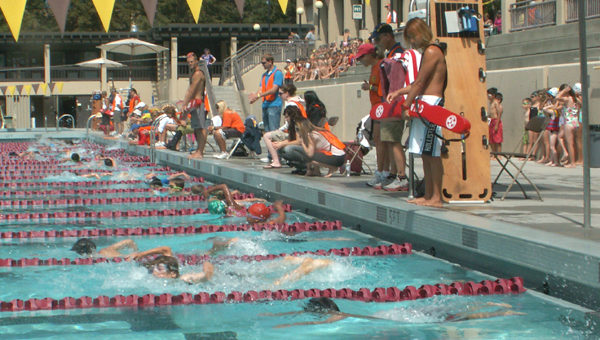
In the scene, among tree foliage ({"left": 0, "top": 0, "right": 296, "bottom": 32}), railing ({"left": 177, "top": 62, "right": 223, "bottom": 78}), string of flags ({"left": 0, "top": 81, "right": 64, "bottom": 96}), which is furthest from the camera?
tree foliage ({"left": 0, "top": 0, "right": 296, "bottom": 32})

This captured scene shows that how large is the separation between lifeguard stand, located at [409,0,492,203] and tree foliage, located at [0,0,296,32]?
45.9 m

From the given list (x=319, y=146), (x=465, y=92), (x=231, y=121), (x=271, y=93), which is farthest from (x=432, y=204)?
(x=231, y=121)

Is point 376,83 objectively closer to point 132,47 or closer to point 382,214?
point 382,214

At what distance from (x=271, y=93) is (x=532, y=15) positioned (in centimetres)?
774

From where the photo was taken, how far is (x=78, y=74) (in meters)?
41.9

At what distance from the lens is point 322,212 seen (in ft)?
25.5

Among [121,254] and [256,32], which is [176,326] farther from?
[256,32]

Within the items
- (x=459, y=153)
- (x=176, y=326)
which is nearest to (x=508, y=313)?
(x=176, y=326)

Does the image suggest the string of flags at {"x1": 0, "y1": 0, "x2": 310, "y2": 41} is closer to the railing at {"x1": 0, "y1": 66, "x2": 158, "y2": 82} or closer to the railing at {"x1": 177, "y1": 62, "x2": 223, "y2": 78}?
the railing at {"x1": 177, "y1": 62, "x2": 223, "y2": 78}

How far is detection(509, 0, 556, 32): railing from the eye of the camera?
51.5 ft

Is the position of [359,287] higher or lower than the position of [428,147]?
lower

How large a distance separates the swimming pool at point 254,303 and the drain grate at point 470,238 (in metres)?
0.21

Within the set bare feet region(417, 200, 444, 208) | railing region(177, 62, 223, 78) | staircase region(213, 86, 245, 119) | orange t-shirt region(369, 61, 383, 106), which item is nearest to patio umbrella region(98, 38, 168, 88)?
staircase region(213, 86, 245, 119)

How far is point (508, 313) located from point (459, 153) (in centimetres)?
265
